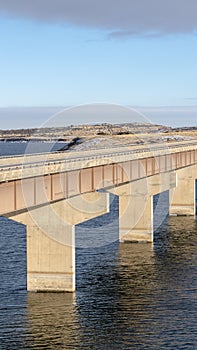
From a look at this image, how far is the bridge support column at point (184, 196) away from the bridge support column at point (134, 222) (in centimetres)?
2211

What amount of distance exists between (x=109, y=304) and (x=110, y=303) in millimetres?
260

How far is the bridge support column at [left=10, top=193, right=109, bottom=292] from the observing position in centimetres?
4476

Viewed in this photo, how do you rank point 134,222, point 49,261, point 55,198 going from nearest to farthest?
point 55,198 < point 49,261 < point 134,222

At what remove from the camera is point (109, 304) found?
43156mm

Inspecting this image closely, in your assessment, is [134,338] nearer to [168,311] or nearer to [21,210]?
[168,311]

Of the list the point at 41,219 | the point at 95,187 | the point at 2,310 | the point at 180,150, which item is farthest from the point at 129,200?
the point at 2,310

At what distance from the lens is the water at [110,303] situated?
36.2 m

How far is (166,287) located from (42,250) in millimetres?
9188

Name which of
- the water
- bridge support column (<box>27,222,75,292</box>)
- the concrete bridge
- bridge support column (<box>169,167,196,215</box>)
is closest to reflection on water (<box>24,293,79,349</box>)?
the water

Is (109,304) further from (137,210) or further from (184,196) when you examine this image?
(184,196)

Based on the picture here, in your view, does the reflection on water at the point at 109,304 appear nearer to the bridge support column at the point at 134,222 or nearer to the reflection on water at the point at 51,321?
the reflection on water at the point at 51,321

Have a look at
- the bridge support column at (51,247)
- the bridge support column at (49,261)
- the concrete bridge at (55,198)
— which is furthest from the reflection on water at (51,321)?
the concrete bridge at (55,198)

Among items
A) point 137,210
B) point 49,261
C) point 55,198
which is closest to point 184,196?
point 137,210

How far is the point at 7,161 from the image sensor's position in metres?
47.0
